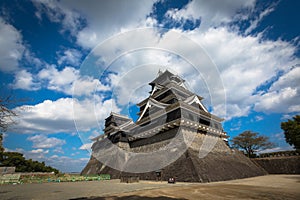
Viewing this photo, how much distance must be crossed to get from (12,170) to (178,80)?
35320mm

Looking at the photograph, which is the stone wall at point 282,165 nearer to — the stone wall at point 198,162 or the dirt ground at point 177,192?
the stone wall at point 198,162

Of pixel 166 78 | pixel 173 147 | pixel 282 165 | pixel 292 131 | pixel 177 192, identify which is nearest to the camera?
pixel 177 192

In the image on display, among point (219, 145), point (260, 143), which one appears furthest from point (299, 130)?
point (219, 145)

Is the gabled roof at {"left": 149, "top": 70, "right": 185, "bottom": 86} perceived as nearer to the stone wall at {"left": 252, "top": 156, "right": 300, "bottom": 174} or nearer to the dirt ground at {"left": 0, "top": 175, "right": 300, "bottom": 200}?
the stone wall at {"left": 252, "top": 156, "right": 300, "bottom": 174}

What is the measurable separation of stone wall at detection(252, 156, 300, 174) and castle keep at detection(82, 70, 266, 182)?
3787mm

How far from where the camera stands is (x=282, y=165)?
22.8 m

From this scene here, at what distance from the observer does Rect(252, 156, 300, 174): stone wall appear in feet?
70.4

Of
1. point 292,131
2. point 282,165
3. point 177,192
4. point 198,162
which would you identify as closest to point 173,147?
point 198,162

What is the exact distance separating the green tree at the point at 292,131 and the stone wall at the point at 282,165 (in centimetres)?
463

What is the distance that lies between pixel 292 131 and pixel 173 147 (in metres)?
22.8

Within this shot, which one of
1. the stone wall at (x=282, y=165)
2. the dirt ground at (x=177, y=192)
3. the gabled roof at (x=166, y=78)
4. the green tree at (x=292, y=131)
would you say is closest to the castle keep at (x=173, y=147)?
the gabled roof at (x=166, y=78)

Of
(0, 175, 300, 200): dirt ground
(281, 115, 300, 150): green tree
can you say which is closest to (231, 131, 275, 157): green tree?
(281, 115, 300, 150): green tree

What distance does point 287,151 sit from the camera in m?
26.0

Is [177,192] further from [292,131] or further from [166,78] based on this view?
[292,131]
